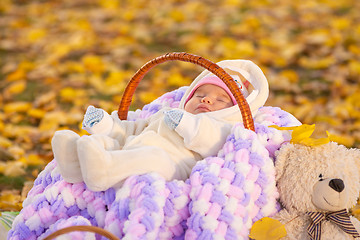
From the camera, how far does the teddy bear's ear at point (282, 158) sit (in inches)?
68.1

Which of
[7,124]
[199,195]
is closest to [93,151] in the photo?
[199,195]

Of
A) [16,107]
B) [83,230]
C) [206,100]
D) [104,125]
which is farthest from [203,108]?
[16,107]

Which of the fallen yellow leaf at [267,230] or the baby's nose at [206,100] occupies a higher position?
the baby's nose at [206,100]

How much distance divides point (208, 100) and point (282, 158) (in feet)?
1.60

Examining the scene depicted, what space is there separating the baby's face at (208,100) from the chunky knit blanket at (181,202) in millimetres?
290

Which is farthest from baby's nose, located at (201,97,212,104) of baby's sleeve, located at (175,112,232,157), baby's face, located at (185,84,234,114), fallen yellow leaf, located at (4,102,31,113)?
fallen yellow leaf, located at (4,102,31,113)

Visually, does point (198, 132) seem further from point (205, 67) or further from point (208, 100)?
point (208, 100)

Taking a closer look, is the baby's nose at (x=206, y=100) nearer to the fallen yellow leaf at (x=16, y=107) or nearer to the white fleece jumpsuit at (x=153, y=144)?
the white fleece jumpsuit at (x=153, y=144)

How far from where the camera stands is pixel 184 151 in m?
1.85

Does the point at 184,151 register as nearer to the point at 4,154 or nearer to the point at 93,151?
the point at 93,151

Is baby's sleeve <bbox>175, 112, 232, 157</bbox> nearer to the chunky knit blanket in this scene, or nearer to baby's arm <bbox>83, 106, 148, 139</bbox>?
the chunky knit blanket

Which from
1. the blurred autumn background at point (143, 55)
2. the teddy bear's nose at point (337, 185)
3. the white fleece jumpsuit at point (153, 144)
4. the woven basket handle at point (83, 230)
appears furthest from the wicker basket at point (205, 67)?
the blurred autumn background at point (143, 55)

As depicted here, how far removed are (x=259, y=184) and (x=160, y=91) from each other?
249 centimetres

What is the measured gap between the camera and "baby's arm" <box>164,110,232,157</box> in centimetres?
175
